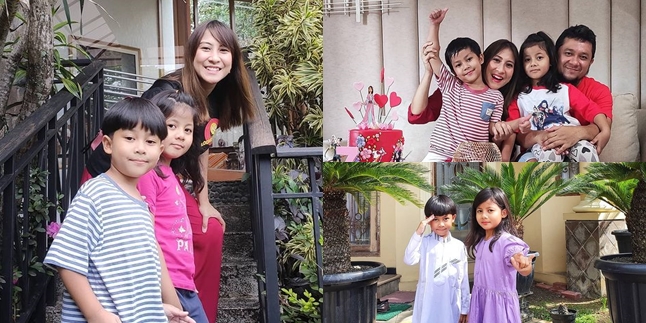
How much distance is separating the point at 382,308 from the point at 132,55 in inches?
56.4

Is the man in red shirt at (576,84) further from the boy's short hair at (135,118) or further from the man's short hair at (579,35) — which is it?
the boy's short hair at (135,118)

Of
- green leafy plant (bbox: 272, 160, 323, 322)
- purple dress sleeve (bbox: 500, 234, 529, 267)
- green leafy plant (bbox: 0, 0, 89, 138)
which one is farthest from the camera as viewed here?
green leafy plant (bbox: 272, 160, 323, 322)

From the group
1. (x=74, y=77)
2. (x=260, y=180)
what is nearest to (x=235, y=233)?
(x=260, y=180)

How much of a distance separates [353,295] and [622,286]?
3.67ft

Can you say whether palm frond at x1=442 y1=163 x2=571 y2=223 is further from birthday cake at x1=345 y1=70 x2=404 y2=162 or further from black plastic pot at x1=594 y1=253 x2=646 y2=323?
black plastic pot at x1=594 y1=253 x2=646 y2=323

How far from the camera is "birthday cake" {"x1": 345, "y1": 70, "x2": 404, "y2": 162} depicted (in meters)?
2.98

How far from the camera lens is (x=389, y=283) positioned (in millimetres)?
3014

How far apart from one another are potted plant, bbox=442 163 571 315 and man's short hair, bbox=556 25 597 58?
19.2 inches

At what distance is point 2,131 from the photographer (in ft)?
9.47

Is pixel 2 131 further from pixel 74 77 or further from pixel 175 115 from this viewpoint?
pixel 175 115

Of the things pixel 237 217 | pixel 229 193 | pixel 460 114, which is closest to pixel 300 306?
pixel 237 217

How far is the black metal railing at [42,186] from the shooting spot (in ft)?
8.48

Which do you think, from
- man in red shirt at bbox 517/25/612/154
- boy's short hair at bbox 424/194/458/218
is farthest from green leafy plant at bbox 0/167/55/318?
man in red shirt at bbox 517/25/612/154

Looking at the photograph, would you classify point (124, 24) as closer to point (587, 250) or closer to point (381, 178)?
point (381, 178)
